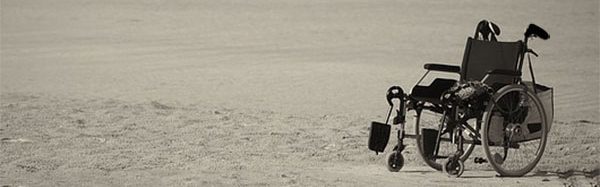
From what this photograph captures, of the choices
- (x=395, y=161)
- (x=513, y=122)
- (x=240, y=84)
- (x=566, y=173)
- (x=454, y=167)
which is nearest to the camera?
(x=454, y=167)

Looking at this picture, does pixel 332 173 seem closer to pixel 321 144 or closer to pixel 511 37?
pixel 321 144

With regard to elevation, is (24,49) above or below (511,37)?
below

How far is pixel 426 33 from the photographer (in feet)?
75.0

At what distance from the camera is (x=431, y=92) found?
816 centimetres

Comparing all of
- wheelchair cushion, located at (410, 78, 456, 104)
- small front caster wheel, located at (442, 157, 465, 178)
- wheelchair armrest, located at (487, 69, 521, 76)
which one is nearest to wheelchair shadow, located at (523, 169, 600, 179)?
small front caster wheel, located at (442, 157, 465, 178)

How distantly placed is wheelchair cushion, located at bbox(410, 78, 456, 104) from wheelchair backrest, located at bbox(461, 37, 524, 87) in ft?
0.91

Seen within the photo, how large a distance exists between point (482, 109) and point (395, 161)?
2.24ft

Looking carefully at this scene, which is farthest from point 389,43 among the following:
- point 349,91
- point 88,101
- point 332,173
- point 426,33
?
point 332,173

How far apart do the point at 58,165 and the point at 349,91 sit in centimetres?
664

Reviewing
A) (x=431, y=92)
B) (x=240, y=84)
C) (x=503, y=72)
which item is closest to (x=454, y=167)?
(x=431, y=92)

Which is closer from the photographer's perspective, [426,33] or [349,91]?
[349,91]

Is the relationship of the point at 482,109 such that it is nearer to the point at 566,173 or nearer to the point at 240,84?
the point at 566,173

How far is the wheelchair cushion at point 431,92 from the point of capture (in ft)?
26.4

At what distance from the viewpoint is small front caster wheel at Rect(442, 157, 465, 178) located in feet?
26.1
